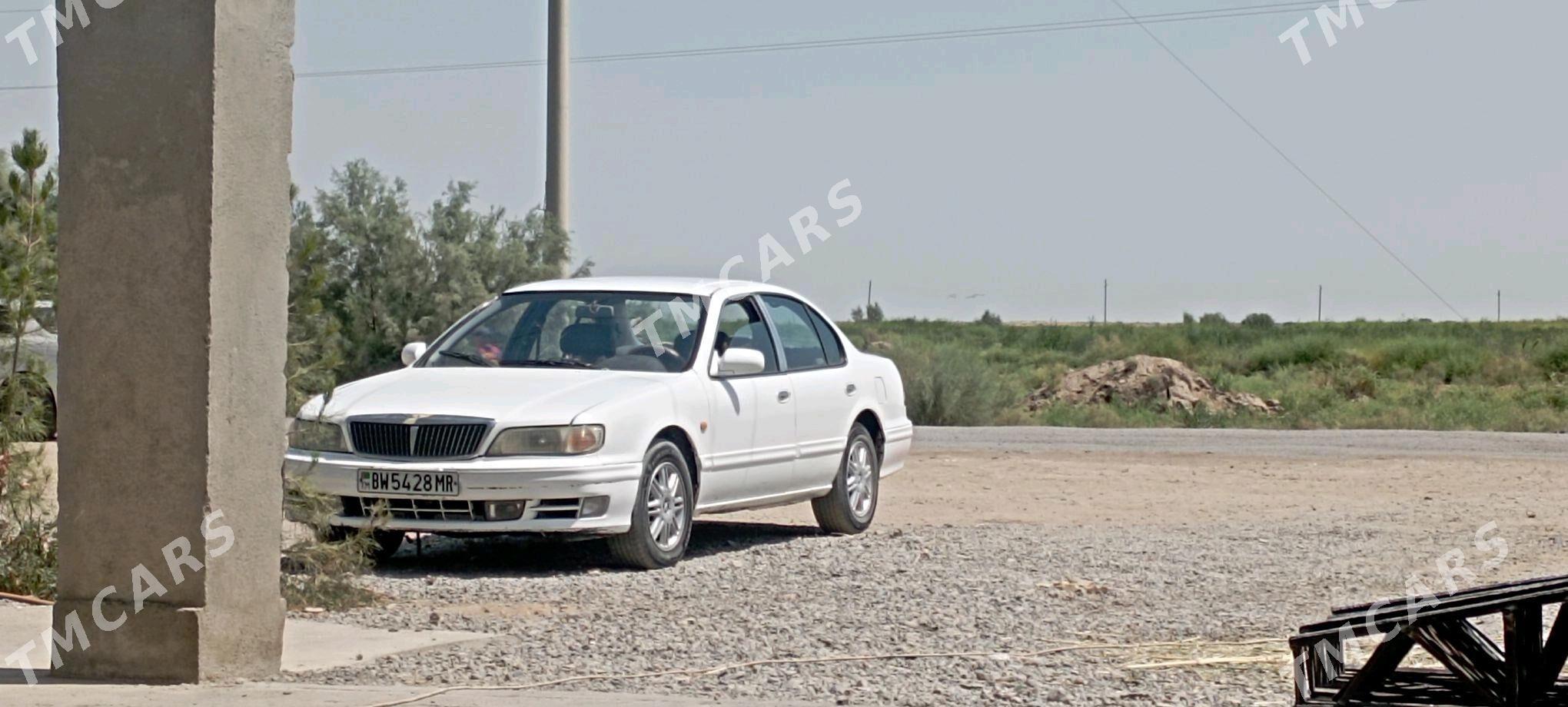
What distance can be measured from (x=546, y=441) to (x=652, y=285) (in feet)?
6.47

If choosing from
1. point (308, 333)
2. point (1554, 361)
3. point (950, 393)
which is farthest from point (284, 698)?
point (1554, 361)

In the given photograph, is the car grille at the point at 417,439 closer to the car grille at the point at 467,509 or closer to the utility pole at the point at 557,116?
the car grille at the point at 467,509

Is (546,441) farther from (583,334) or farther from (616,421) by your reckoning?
(583,334)

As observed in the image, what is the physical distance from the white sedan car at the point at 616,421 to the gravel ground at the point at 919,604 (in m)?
0.34

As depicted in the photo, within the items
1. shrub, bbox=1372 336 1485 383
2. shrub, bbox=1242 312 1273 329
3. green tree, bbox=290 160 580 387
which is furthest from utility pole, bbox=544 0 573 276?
shrub, bbox=1242 312 1273 329

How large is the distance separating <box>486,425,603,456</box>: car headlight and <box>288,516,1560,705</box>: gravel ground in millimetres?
670

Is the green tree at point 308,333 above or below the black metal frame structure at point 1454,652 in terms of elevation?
above

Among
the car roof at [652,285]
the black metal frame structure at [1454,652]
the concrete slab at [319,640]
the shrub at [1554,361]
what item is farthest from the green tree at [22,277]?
the shrub at [1554,361]

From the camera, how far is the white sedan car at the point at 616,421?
32.8ft

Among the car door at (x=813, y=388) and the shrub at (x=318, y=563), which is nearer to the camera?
the shrub at (x=318, y=563)

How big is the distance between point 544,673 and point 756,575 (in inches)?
134

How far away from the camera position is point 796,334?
1241 centimetres

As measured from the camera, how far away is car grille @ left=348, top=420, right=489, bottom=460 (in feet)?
33.0

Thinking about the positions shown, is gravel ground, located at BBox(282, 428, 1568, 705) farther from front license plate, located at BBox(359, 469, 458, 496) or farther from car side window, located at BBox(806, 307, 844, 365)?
car side window, located at BBox(806, 307, 844, 365)
